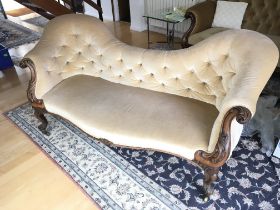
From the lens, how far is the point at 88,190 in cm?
167

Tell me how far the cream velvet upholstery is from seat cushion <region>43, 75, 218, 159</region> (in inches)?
1.6

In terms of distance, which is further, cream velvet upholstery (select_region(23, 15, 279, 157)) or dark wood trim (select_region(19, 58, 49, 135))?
dark wood trim (select_region(19, 58, 49, 135))

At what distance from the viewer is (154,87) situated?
1879 mm

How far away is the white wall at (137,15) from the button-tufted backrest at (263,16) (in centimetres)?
184

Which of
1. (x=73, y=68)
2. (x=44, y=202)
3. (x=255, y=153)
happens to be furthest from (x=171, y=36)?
(x=44, y=202)

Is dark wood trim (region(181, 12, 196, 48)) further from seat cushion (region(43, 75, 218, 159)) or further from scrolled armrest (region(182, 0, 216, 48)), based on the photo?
seat cushion (region(43, 75, 218, 159))

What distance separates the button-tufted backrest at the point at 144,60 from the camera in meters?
1.49

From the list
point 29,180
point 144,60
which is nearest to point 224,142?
point 144,60

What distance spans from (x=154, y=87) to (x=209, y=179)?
2.48 feet

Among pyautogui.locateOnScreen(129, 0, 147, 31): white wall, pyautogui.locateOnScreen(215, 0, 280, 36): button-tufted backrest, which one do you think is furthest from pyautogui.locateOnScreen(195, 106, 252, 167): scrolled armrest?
pyautogui.locateOnScreen(129, 0, 147, 31): white wall

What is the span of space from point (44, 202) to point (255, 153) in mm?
1518

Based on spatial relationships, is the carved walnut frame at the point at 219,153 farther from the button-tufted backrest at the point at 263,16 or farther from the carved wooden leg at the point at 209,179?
the button-tufted backrest at the point at 263,16

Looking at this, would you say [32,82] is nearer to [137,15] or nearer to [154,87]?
[154,87]

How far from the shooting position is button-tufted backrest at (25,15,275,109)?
1.49 m
